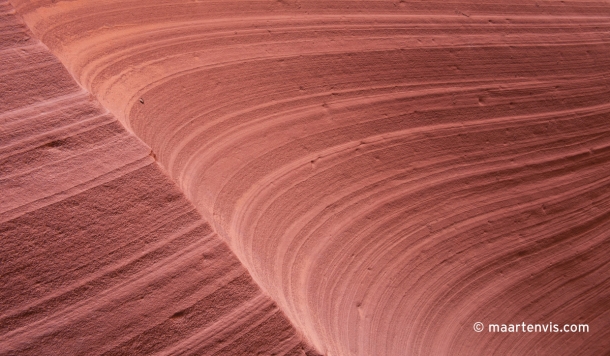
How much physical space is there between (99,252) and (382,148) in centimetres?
115

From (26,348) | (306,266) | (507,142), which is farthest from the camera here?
(507,142)

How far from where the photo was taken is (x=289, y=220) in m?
1.54

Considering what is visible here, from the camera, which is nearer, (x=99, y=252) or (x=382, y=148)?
(x=99, y=252)

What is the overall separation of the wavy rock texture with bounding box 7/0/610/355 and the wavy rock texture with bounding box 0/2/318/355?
0.14 m

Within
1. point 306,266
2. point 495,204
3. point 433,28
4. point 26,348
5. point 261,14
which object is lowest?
point 495,204

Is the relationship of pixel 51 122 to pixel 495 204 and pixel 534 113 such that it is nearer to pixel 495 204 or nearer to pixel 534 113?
pixel 495 204

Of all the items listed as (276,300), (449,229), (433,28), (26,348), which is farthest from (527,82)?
(26,348)

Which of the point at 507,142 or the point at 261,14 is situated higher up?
the point at 261,14

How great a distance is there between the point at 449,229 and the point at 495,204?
0.91 ft

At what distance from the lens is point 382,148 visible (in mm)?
1784

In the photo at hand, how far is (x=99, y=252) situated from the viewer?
111 centimetres

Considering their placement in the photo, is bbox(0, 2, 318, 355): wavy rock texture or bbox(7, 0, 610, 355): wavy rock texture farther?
bbox(7, 0, 610, 355): wavy rock texture

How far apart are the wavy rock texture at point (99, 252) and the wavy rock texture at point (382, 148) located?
0.14 m

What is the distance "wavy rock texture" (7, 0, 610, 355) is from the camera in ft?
4.91
